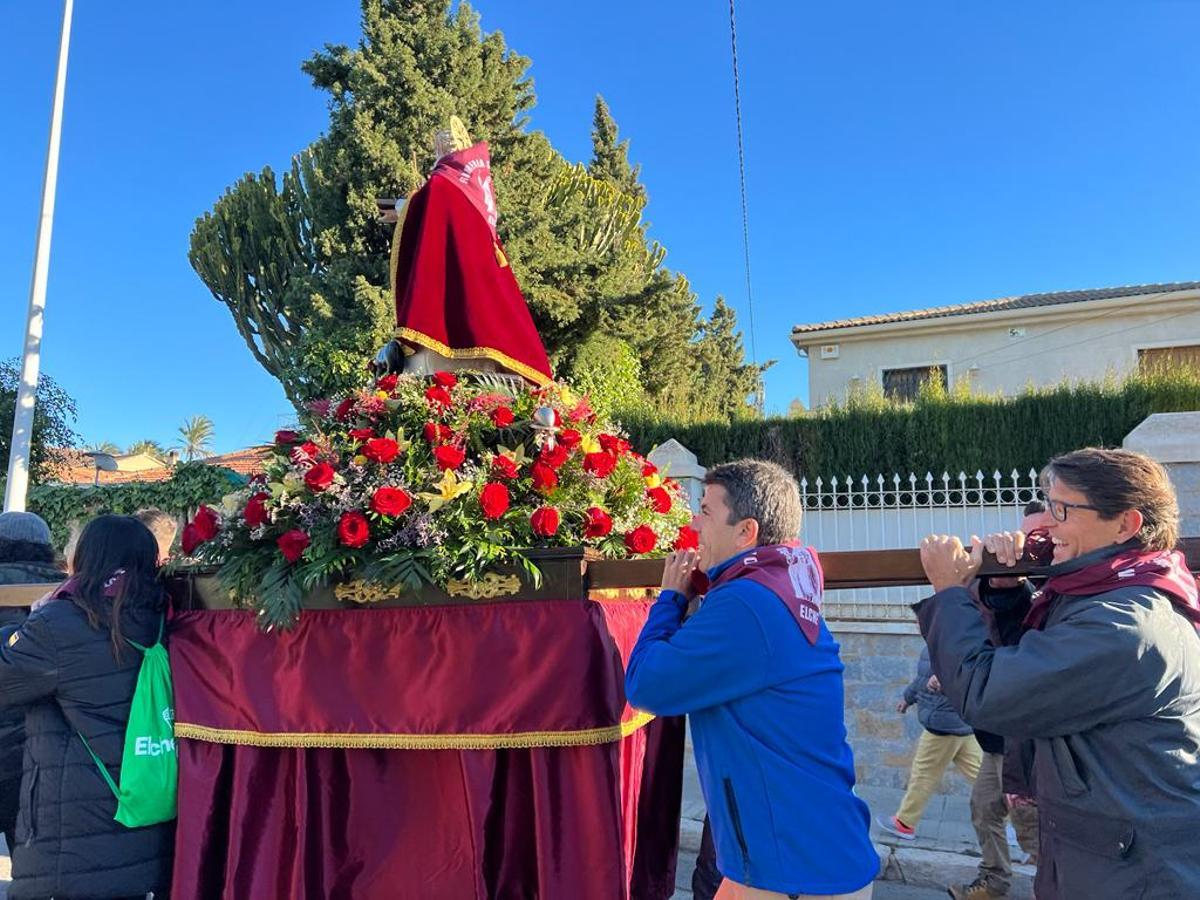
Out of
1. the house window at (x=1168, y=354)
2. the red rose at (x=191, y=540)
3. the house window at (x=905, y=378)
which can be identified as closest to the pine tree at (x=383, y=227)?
the house window at (x=905, y=378)

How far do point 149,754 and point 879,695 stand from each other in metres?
5.64

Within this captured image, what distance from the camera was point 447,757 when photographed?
232 cm

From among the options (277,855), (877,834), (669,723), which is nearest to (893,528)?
(877,834)

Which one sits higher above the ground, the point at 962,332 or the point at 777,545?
the point at 962,332

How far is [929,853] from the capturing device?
4641 mm

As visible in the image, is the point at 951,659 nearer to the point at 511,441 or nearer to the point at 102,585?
the point at 511,441

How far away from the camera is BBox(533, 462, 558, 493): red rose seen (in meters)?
2.31

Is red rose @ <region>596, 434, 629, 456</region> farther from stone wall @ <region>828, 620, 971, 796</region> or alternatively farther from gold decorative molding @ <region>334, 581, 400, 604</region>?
stone wall @ <region>828, 620, 971, 796</region>

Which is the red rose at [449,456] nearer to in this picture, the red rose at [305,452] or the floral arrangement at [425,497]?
the floral arrangement at [425,497]

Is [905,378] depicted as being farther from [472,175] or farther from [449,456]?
[449,456]

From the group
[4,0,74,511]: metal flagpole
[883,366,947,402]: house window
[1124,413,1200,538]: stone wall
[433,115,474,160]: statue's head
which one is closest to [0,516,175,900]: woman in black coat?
[433,115,474,160]: statue's head

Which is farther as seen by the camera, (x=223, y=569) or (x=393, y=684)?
(x=223, y=569)

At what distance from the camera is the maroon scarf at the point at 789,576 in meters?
Result: 1.83

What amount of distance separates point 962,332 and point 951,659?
685 inches
